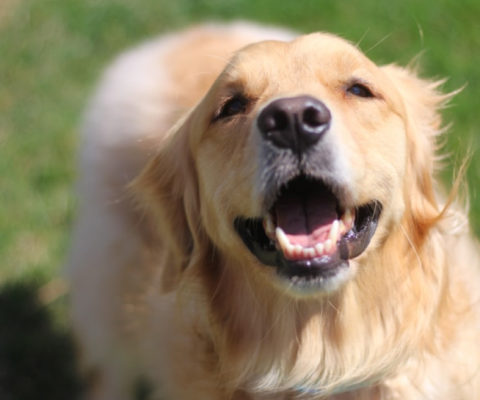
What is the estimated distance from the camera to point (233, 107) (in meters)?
2.98

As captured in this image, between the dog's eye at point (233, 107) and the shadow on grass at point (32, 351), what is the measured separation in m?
2.63

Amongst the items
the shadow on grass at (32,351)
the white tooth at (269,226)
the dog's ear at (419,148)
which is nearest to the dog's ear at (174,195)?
the white tooth at (269,226)

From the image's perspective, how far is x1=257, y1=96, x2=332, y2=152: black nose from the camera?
2.53 m

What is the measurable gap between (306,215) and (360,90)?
0.59m

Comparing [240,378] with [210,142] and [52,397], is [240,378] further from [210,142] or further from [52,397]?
[52,397]

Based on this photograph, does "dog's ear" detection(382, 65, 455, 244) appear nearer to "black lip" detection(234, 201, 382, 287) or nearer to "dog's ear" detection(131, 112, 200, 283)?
"black lip" detection(234, 201, 382, 287)

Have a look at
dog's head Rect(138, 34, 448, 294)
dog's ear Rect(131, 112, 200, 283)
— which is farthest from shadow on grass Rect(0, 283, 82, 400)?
dog's head Rect(138, 34, 448, 294)

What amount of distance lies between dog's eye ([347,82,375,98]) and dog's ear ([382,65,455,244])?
0.34m

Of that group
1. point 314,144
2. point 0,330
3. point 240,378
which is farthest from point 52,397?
point 314,144

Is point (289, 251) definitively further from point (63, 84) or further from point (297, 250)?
point (63, 84)

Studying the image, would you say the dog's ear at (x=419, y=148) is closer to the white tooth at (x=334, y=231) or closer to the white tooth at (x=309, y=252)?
the white tooth at (x=334, y=231)

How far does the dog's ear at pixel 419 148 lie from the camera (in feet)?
10.4

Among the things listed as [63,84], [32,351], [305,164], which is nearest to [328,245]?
[305,164]

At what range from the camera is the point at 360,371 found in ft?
10.0
